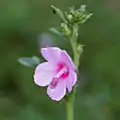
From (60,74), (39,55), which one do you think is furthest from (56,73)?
(39,55)

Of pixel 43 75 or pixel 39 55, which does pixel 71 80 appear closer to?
pixel 43 75

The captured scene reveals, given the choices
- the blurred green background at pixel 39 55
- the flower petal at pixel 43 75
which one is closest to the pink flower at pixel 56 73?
the flower petal at pixel 43 75

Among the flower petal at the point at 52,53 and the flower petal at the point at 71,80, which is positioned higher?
the flower petal at the point at 52,53

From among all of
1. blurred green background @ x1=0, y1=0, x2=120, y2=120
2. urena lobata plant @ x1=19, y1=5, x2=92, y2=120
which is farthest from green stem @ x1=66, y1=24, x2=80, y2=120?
blurred green background @ x1=0, y1=0, x2=120, y2=120

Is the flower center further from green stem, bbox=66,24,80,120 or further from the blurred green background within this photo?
the blurred green background

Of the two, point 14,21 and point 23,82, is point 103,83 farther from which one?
point 14,21

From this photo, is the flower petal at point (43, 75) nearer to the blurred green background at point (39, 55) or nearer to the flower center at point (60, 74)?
the flower center at point (60, 74)
